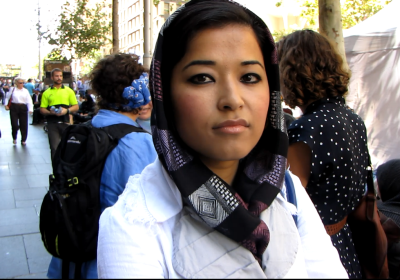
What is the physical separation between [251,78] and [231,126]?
0.60 ft

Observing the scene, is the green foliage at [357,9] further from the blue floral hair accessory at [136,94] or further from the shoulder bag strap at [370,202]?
the shoulder bag strap at [370,202]

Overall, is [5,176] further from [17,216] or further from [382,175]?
[382,175]

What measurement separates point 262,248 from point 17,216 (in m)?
5.15

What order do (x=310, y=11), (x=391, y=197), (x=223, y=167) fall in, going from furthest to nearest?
(x=310, y=11) → (x=391, y=197) → (x=223, y=167)

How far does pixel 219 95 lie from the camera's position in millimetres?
1077

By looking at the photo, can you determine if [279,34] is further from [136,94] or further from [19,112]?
[136,94]

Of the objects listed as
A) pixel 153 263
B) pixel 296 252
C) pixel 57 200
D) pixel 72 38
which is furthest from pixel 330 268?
pixel 72 38

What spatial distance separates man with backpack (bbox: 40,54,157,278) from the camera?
2.21 metres

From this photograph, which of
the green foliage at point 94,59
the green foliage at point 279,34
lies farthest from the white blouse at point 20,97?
the green foliage at point 279,34

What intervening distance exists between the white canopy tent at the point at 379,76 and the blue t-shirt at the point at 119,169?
A: 5.19m

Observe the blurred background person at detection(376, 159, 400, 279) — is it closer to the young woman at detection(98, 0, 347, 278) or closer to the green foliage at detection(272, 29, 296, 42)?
the green foliage at detection(272, 29, 296, 42)

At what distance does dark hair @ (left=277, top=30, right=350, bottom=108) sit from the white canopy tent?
4566mm

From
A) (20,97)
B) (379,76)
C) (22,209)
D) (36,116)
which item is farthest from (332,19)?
(36,116)

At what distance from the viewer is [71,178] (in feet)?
7.36
